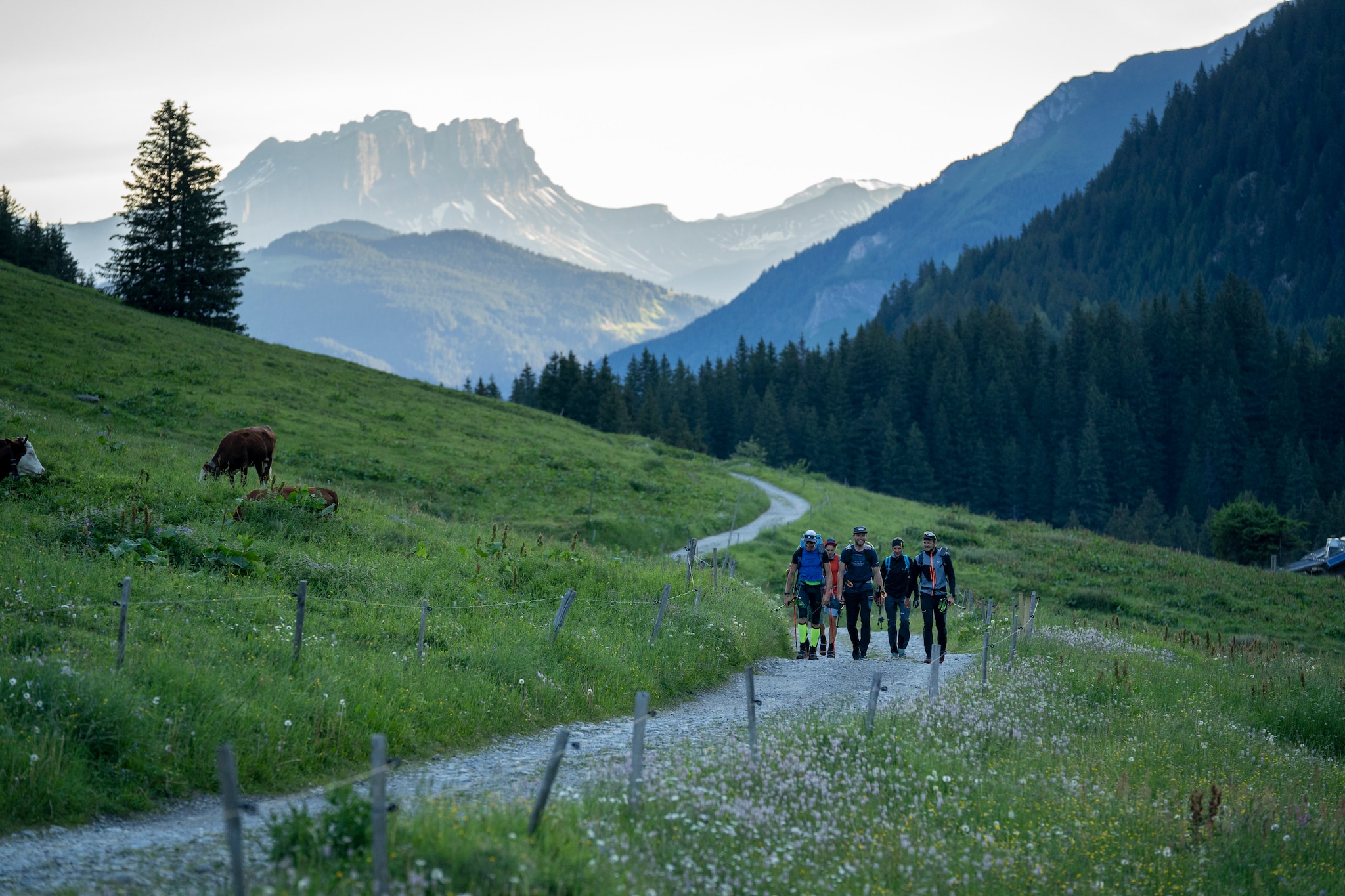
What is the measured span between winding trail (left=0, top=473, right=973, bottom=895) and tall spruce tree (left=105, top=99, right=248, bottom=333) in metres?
51.1

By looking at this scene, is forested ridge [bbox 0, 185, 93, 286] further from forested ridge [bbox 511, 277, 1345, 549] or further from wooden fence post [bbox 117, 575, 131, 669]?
wooden fence post [bbox 117, 575, 131, 669]

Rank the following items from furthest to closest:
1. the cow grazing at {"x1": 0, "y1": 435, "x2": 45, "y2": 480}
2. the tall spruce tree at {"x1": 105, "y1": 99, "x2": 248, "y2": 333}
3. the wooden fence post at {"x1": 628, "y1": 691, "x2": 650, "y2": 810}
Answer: the tall spruce tree at {"x1": 105, "y1": 99, "x2": 248, "y2": 333} → the cow grazing at {"x1": 0, "y1": 435, "x2": 45, "y2": 480} → the wooden fence post at {"x1": 628, "y1": 691, "x2": 650, "y2": 810}

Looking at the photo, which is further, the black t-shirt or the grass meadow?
the black t-shirt

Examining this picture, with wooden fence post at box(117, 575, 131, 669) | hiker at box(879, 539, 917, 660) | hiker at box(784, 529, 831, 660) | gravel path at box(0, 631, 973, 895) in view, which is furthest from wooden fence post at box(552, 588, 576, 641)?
hiker at box(879, 539, 917, 660)

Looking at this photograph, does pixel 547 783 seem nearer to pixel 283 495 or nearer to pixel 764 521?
pixel 283 495

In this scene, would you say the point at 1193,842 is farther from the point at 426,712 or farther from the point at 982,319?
the point at 982,319

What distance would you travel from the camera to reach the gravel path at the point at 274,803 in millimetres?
6203

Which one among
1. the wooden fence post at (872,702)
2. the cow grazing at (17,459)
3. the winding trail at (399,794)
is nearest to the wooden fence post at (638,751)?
the winding trail at (399,794)

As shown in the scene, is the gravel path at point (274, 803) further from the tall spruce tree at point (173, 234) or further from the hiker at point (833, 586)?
the tall spruce tree at point (173, 234)

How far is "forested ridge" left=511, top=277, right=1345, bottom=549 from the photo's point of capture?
326 ft

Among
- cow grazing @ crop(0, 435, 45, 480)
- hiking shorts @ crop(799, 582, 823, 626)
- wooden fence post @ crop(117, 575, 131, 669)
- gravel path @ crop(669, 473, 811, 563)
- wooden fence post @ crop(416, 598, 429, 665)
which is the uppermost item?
cow grazing @ crop(0, 435, 45, 480)

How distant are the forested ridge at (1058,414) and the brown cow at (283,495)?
76.4 meters

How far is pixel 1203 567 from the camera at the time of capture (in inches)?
1821

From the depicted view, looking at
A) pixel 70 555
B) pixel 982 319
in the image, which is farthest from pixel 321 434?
pixel 982 319
